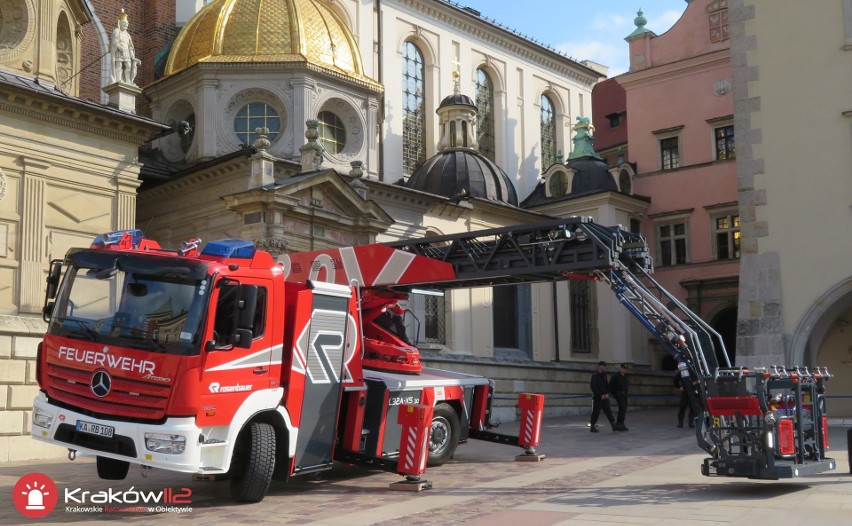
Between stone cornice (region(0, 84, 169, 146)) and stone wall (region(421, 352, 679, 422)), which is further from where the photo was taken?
stone wall (region(421, 352, 679, 422))

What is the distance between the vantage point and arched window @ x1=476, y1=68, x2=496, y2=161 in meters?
38.1

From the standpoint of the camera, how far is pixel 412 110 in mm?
35719

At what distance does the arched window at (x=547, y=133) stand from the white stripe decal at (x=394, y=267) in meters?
28.2

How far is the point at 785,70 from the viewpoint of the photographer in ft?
60.3

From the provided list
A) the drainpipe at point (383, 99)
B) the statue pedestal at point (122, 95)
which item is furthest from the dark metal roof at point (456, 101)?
the statue pedestal at point (122, 95)

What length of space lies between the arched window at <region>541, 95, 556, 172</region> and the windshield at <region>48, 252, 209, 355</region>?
105ft

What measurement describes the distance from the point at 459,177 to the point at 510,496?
22.7 metres

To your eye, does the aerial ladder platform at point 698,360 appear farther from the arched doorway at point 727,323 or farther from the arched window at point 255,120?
the arched doorway at point 727,323

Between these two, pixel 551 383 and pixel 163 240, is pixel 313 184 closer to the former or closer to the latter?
pixel 163 240

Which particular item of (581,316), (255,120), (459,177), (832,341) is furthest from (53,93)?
(581,316)

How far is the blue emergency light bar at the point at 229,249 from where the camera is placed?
10.2m

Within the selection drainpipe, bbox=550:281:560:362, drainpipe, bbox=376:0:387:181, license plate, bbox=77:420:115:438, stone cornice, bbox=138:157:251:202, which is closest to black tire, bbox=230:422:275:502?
license plate, bbox=77:420:115:438

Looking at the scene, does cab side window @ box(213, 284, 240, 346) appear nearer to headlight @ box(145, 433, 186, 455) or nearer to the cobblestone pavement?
headlight @ box(145, 433, 186, 455)

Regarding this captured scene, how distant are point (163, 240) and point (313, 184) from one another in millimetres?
5696
